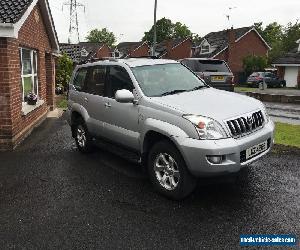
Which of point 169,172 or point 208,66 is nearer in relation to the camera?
point 169,172

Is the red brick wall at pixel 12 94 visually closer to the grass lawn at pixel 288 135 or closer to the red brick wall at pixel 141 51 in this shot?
the grass lawn at pixel 288 135

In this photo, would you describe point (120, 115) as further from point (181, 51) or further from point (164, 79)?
point (181, 51)

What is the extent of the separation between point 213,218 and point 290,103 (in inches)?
616

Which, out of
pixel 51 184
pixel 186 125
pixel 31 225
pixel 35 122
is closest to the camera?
pixel 31 225

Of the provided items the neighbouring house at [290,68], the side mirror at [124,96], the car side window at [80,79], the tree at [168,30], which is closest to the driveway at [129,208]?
the side mirror at [124,96]

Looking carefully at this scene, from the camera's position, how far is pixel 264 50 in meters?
47.2

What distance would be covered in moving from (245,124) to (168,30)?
323ft

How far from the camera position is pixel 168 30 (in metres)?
98.8

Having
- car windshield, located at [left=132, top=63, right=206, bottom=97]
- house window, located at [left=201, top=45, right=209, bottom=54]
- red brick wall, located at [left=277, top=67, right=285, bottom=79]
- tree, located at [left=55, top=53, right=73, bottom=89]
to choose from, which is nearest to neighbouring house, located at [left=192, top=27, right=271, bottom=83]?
house window, located at [left=201, top=45, right=209, bottom=54]

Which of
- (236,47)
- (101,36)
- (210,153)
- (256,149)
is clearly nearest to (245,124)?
(256,149)

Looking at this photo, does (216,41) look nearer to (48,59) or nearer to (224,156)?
(48,59)

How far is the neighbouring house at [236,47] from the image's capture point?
43.8m

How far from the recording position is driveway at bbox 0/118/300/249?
373cm

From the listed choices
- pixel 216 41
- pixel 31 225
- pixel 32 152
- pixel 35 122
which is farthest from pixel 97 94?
pixel 216 41
